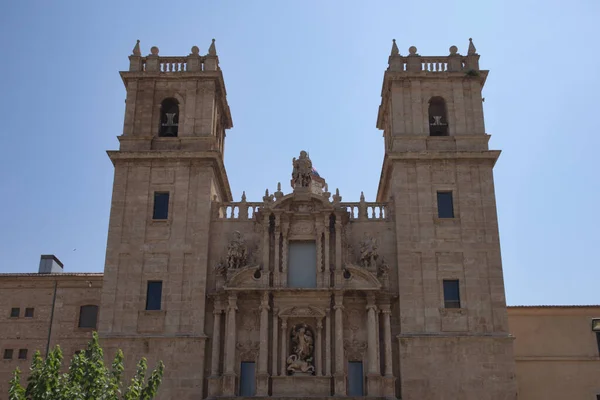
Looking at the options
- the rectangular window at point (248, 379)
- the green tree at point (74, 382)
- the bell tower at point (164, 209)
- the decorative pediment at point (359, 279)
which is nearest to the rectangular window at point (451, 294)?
the decorative pediment at point (359, 279)

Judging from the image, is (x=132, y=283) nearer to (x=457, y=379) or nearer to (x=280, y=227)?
(x=280, y=227)

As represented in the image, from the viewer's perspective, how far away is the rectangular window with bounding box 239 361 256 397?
30.4 meters

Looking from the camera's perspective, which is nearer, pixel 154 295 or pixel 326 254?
pixel 154 295

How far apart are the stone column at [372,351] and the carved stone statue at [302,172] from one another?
224 inches

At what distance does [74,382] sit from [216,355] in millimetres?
9461

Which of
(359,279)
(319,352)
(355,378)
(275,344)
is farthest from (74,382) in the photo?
(359,279)

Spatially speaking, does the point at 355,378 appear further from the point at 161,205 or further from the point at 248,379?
the point at 161,205

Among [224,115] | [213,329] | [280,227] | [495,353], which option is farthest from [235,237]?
[495,353]

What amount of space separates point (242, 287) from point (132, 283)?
4.38 metres

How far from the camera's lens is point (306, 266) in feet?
106

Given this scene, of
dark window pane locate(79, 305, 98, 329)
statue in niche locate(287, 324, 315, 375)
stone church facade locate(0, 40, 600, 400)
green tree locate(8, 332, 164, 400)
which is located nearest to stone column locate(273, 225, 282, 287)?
stone church facade locate(0, 40, 600, 400)

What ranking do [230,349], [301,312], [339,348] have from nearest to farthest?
1. [339,348]
2. [230,349]
3. [301,312]

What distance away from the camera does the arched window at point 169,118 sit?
35.2 meters

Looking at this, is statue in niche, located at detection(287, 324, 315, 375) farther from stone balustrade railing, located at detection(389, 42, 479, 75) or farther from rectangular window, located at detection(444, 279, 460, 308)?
stone balustrade railing, located at detection(389, 42, 479, 75)
